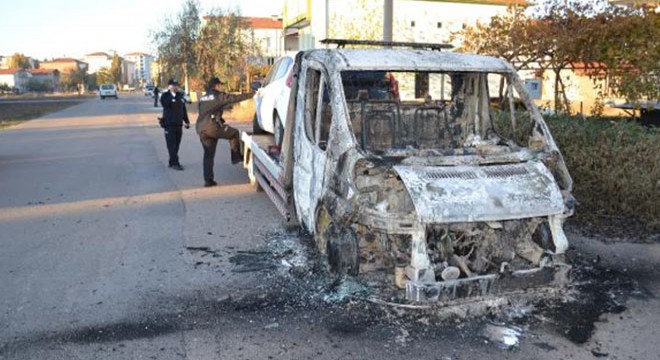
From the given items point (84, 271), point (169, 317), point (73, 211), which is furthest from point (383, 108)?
point (73, 211)

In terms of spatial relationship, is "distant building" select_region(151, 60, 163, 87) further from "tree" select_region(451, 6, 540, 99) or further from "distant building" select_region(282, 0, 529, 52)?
"tree" select_region(451, 6, 540, 99)

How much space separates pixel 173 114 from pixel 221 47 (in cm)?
2697

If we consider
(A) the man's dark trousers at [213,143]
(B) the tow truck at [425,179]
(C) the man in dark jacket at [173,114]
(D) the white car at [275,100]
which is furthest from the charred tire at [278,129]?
(C) the man in dark jacket at [173,114]

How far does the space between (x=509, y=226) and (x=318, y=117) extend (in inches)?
80.1

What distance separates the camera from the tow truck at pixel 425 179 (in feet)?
15.0

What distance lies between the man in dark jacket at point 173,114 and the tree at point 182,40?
28199mm

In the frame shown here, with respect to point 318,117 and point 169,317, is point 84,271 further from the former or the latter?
point 318,117

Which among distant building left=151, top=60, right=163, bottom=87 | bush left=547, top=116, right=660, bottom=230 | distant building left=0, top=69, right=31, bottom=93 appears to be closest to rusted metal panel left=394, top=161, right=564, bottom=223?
bush left=547, top=116, right=660, bottom=230

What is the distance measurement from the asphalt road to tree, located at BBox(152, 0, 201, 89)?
3172 centimetres

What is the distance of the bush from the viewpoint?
7.13 m

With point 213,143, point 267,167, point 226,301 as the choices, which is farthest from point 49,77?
point 226,301

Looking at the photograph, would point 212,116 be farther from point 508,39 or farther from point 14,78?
point 14,78

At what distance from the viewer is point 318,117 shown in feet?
18.9

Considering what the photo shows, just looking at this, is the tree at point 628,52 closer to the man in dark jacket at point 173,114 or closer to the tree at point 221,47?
the man in dark jacket at point 173,114
